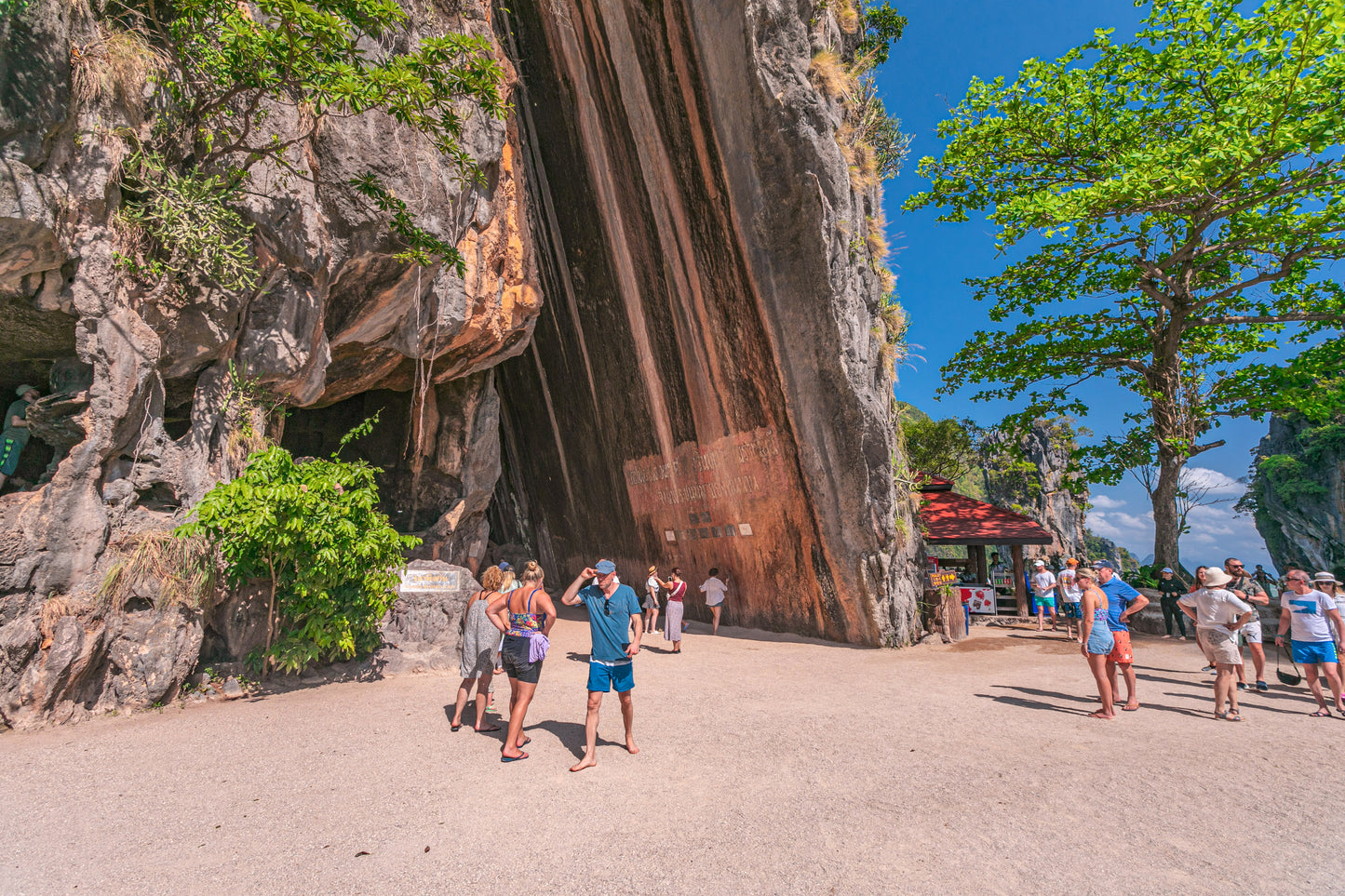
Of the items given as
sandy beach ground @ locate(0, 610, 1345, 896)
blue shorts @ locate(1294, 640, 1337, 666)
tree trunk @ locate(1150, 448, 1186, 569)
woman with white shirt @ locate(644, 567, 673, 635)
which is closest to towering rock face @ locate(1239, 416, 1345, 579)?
tree trunk @ locate(1150, 448, 1186, 569)

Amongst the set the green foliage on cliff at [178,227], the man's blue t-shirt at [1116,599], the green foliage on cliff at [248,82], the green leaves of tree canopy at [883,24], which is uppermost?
the green leaves of tree canopy at [883,24]

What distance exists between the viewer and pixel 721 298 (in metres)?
12.0

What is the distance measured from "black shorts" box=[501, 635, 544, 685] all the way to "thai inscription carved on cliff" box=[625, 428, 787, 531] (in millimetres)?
7812

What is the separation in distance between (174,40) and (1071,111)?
52.4ft

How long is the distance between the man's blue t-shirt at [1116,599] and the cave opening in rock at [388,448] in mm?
11252

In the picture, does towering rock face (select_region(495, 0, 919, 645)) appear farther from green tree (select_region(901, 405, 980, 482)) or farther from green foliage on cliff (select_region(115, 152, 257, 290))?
green tree (select_region(901, 405, 980, 482))

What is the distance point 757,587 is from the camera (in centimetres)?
1255

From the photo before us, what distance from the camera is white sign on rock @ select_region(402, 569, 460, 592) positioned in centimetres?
812

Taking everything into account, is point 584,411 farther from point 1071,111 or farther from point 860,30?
point 1071,111

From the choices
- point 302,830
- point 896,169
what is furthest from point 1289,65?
point 302,830

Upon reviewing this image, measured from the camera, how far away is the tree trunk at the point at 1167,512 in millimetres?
13820

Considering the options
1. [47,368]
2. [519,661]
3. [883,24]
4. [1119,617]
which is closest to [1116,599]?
[1119,617]

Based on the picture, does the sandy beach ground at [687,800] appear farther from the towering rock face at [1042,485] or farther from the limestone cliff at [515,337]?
the towering rock face at [1042,485]

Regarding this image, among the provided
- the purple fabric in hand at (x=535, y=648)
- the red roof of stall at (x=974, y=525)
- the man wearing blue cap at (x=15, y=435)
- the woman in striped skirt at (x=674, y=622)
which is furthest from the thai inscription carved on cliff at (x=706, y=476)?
the man wearing blue cap at (x=15, y=435)
